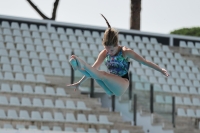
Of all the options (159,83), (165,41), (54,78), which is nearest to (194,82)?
(159,83)

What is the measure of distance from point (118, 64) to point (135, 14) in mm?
16638

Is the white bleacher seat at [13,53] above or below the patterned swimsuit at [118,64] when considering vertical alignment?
below

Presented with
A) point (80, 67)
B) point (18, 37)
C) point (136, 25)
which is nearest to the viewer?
point (80, 67)

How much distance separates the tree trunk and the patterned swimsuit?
1633 cm

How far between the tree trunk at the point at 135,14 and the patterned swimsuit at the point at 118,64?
1633cm

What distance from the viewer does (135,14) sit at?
26766mm

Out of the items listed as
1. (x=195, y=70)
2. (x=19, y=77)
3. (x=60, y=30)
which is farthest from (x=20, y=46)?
(x=195, y=70)

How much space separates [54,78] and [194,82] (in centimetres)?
485

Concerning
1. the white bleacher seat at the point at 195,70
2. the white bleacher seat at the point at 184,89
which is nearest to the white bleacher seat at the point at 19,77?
the white bleacher seat at the point at 184,89

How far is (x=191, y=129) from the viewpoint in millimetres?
20375

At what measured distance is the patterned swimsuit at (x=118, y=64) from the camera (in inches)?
403

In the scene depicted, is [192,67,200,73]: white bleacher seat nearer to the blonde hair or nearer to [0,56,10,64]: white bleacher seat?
[0,56,10,64]: white bleacher seat

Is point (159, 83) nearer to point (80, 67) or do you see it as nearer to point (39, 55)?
point (39, 55)

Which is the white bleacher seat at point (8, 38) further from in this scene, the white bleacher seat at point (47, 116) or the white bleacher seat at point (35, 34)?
the white bleacher seat at point (47, 116)
